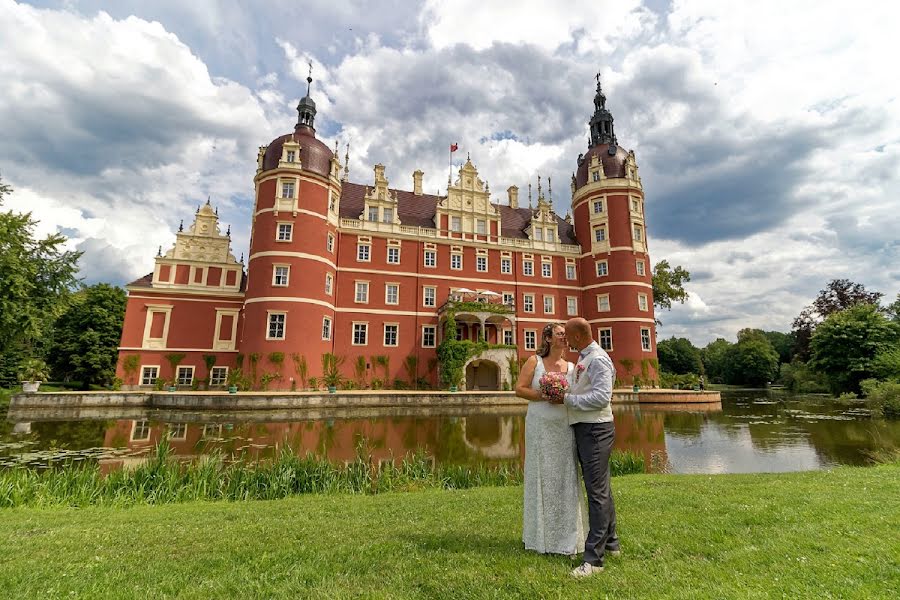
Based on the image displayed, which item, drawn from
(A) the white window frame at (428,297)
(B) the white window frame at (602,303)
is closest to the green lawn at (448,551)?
(A) the white window frame at (428,297)

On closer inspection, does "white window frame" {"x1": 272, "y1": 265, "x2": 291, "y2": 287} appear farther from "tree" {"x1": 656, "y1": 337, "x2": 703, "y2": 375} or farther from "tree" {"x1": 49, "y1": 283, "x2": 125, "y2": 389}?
"tree" {"x1": 656, "y1": 337, "x2": 703, "y2": 375}

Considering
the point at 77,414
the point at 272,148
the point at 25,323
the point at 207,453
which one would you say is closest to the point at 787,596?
the point at 207,453

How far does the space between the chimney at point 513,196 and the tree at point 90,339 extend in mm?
31348

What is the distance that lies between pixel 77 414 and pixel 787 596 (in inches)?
908

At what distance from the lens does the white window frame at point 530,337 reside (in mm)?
30703

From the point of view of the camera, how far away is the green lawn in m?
2.76

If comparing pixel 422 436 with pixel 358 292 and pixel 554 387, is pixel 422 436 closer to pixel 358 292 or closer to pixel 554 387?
pixel 554 387

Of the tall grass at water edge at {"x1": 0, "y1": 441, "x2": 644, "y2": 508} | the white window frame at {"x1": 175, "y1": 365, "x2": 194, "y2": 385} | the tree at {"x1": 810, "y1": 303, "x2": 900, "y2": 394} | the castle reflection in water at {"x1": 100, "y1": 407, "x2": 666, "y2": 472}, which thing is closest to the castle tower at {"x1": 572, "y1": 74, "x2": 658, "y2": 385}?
the tree at {"x1": 810, "y1": 303, "x2": 900, "y2": 394}

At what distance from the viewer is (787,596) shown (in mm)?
2488

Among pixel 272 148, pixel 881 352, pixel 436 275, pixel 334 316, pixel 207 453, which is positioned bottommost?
pixel 207 453

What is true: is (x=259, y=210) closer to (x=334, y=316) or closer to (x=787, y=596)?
(x=334, y=316)

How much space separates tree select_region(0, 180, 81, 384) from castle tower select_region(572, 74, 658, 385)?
100 feet

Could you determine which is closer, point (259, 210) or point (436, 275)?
point (259, 210)

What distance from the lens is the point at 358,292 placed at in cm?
2750
